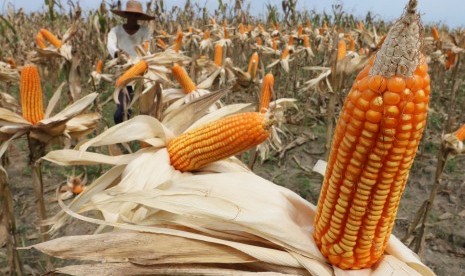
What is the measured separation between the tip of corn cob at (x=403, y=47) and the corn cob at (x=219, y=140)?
890 mm

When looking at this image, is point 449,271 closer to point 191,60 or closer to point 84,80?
point 191,60

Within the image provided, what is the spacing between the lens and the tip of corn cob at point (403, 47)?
0.99 metres

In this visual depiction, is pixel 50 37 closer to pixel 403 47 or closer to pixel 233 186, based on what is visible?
pixel 233 186

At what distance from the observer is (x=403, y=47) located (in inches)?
39.3

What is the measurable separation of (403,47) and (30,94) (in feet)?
7.54

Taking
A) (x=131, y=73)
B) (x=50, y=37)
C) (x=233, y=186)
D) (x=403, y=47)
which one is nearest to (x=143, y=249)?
(x=233, y=186)

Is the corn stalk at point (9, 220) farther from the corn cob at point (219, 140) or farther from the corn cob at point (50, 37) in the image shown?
the corn cob at point (50, 37)

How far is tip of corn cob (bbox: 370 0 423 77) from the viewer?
99cm

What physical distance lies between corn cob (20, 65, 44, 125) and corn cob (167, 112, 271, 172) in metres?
1.06

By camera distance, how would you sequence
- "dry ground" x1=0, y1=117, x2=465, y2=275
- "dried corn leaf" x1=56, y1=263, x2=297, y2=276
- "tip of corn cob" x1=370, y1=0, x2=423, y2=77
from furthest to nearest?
"dry ground" x1=0, y1=117, x2=465, y2=275
"dried corn leaf" x1=56, y1=263, x2=297, y2=276
"tip of corn cob" x1=370, y1=0, x2=423, y2=77

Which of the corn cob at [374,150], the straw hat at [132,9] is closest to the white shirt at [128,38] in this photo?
the straw hat at [132,9]

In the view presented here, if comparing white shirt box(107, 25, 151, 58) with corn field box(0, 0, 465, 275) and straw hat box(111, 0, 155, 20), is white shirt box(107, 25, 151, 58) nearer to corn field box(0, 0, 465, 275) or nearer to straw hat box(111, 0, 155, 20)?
straw hat box(111, 0, 155, 20)

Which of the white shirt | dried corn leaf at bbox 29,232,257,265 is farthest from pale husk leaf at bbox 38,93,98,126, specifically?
the white shirt

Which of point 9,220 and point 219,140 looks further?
point 9,220
